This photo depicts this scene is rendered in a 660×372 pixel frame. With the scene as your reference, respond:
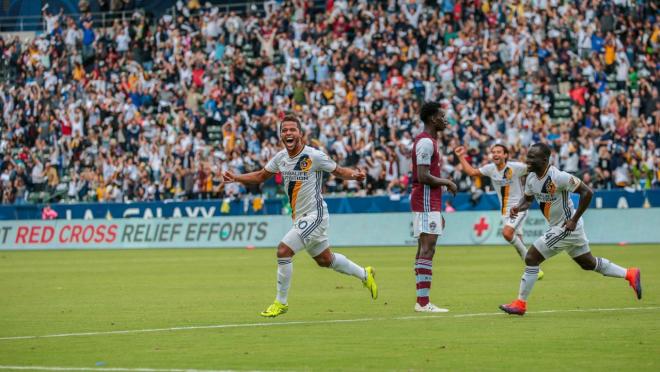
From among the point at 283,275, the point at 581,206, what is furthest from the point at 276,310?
the point at 581,206

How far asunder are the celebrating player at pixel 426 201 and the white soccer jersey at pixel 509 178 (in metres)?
7.27

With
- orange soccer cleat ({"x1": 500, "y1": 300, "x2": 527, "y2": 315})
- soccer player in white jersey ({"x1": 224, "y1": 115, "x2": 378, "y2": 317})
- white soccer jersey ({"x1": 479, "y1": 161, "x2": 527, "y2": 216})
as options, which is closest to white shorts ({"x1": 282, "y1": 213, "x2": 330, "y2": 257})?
soccer player in white jersey ({"x1": 224, "y1": 115, "x2": 378, "y2": 317})

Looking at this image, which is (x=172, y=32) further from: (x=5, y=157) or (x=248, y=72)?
(x=5, y=157)

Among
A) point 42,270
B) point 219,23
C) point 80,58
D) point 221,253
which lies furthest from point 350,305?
point 80,58

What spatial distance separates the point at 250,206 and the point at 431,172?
2395cm

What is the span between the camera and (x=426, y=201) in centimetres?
1543

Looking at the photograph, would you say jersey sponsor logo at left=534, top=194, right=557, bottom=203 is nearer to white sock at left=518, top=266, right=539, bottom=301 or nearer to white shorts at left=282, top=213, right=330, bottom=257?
white sock at left=518, top=266, right=539, bottom=301

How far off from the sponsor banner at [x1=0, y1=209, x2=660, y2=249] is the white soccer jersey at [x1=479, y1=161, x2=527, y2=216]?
977 cm

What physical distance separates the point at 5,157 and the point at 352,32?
15.6m

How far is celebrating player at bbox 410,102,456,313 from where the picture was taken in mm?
15273

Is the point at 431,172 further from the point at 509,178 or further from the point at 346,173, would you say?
the point at 509,178

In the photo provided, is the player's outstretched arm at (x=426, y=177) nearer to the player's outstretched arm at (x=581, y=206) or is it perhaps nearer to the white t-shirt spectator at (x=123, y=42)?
the player's outstretched arm at (x=581, y=206)

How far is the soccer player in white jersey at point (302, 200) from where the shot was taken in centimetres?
1491

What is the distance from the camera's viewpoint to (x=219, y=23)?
4944 centimetres
